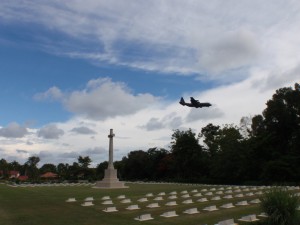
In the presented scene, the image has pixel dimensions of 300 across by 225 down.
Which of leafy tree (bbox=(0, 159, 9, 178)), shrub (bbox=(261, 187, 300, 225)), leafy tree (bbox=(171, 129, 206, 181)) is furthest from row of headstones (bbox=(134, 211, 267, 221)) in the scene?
leafy tree (bbox=(0, 159, 9, 178))

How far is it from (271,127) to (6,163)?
239 feet

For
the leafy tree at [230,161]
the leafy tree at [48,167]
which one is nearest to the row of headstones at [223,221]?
the leafy tree at [230,161]

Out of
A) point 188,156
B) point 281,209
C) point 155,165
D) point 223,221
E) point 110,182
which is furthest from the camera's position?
point 155,165

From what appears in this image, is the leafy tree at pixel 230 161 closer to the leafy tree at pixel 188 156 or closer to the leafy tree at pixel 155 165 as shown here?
the leafy tree at pixel 188 156

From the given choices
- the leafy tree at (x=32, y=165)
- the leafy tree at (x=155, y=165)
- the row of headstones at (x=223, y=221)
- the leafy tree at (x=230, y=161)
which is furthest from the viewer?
the leafy tree at (x=32, y=165)

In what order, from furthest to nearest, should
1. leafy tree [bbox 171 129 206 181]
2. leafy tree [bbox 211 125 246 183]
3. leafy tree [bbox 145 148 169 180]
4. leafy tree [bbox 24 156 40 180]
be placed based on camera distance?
leafy tree [bbox 24 156 40 180], leafy tree [bbox 145 148 169 180], leafy tree [bbox 171 129 206 181], leafy tree [bbox 211 125 246 183]

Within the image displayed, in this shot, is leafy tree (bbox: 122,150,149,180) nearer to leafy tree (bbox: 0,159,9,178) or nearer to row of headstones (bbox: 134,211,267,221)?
leafy tree (bbox: 0,159,9,178)

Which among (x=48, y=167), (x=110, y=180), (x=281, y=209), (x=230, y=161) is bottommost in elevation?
(x=281, y=209)

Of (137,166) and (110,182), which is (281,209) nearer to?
(110,182)

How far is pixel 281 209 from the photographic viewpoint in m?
12.7

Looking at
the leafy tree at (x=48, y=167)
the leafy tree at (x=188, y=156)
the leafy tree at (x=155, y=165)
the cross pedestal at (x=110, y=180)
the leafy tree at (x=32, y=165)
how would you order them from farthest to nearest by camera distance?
the leafy tree at (x=48, y=167)
the leafy tree at (x=32, y=165)
the leafy tree at (x=155, y=165)
the leafy tree at (x=188, y=156)
the cross pedestal at (x=110, y=180)

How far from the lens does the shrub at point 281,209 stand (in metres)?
12.6

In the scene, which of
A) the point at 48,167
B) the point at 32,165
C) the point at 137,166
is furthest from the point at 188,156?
the point at 48,167

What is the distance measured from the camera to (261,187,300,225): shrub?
494 inches
